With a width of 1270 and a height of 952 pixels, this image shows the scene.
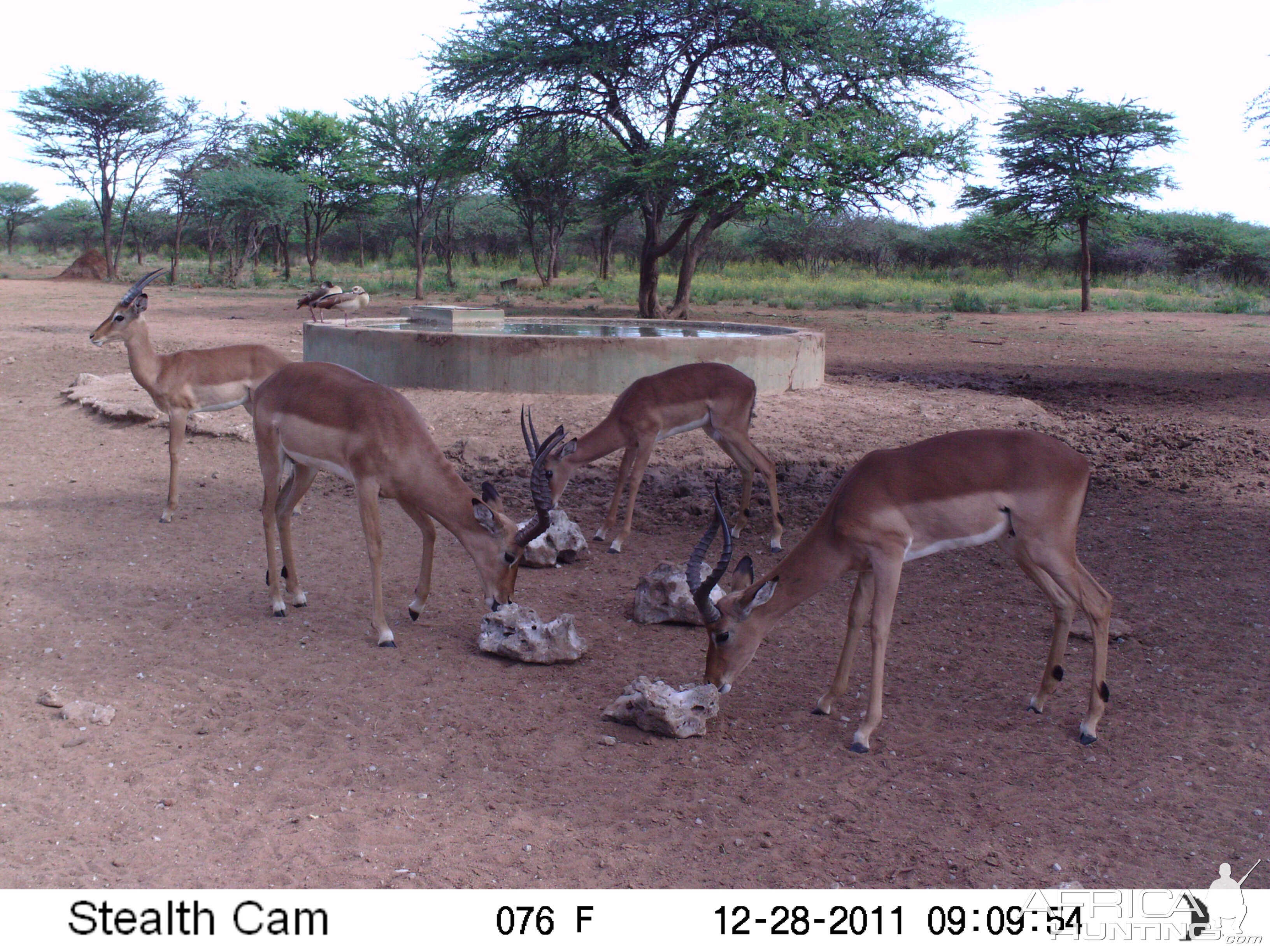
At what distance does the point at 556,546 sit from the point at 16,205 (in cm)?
5894

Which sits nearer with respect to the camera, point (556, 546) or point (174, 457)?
point (556, 546)

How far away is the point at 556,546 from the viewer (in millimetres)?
6516

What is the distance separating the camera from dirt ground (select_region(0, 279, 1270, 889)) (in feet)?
10.7

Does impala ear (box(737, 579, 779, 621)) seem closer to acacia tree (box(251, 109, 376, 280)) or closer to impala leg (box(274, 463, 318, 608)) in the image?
impala leg (box(274, 463, 318, 608))

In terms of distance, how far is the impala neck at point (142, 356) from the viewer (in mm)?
7777

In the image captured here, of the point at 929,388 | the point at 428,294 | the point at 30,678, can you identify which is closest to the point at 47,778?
the point at 30,678

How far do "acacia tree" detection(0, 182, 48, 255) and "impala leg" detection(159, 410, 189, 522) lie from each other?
54252mm

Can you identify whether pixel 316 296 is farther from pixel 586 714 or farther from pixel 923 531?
pixel 923 531

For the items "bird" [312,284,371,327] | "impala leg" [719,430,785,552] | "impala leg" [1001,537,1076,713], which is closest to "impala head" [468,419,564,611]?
"impala leg" [1001,537,1076,713]

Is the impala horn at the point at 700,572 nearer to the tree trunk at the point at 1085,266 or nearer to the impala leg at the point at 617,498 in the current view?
the impala leg at the point at 617,498

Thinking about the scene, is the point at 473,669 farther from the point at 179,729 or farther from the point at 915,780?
the point at 915,780

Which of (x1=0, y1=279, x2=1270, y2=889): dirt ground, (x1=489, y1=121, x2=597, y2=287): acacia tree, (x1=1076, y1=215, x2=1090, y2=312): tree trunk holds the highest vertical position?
(x1=489, y1=121, x2=597, y2=287): acacia tree

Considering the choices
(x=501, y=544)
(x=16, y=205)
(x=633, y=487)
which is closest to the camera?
(x=501, y=544)

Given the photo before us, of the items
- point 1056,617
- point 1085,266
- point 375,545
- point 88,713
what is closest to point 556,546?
point 375,545
